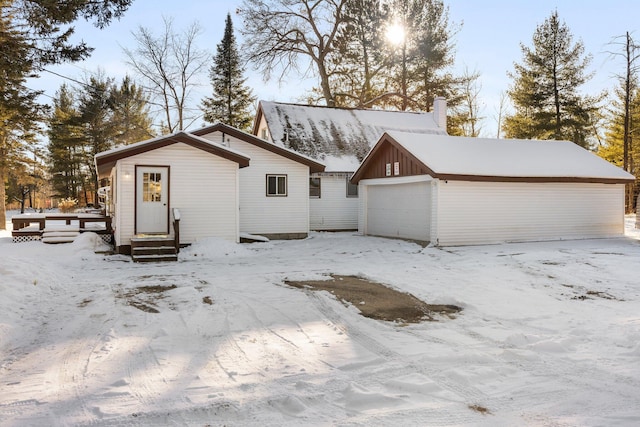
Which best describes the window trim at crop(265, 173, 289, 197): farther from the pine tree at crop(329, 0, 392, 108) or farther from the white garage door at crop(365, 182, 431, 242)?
the pine tree at crop(329, 0, 392, 108)

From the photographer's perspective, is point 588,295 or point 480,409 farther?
point 588,295

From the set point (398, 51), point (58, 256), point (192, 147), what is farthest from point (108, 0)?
point (398, 51)

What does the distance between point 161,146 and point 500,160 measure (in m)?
11.7

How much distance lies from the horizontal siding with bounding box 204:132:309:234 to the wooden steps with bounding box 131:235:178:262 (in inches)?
180

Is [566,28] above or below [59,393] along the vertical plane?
above

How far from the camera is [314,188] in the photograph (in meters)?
20.8

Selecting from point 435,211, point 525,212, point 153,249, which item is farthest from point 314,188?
point 153,249

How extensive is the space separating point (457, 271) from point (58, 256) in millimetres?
10684

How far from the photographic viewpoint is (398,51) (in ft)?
112

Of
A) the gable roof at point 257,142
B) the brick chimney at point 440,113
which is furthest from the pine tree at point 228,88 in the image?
the gable roof at point 257,142

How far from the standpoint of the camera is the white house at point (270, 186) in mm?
17828

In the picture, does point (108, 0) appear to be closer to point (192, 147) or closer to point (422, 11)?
point (192, 147)

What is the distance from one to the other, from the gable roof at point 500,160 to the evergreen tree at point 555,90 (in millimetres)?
14016

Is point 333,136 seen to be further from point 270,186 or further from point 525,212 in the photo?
point 525,212
